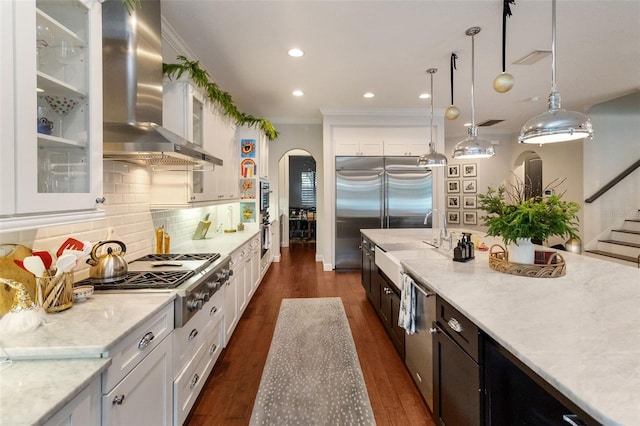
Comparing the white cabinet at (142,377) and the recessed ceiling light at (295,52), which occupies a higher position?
the recessed ceiling light at (295,52)

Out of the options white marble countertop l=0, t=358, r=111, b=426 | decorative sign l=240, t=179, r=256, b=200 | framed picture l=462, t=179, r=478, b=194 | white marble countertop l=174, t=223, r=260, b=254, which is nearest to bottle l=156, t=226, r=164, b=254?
white marble countertop l=174, t=223, r=260, b=254

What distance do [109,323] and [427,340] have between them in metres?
1.65

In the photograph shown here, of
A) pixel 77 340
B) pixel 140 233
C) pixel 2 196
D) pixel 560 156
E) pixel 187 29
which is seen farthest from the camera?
pixel 560 156

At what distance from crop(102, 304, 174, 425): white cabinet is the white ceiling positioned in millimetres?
2456

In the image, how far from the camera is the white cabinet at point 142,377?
1074 millimetres

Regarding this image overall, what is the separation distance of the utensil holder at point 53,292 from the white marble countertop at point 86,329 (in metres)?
0.04

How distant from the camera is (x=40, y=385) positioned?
848 millimetres

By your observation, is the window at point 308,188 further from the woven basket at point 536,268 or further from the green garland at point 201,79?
the woven basket at point 536,268

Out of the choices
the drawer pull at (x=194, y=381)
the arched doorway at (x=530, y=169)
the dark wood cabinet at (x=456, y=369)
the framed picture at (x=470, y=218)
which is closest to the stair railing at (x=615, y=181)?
the arched doorway at (x=530, y=169)

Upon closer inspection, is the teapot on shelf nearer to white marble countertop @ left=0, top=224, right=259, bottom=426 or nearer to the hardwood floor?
white marble countertop @ left=0, top=224, right=259, bottom=426

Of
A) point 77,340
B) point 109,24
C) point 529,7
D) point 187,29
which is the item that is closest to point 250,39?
point 187,29

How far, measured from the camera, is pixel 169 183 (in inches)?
99.9

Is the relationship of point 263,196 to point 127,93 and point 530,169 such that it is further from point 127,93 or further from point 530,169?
point 530,169

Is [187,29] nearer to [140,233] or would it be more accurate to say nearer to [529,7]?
[140,233]
